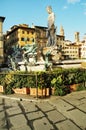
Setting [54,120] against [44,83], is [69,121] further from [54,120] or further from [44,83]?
[44,83]

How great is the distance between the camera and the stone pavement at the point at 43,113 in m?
7.13

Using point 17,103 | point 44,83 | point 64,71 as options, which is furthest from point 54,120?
point 64,71

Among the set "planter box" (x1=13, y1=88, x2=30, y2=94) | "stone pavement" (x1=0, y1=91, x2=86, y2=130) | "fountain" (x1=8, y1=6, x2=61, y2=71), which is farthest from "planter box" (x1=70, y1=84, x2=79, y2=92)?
"fountain" (x1=8, y1=6, x2=61, y2=71)

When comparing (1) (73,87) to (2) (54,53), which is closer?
(1) (73,87)

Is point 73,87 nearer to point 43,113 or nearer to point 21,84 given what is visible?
point 21,84

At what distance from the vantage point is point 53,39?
21156 millimetres

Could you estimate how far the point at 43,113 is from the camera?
857 cm

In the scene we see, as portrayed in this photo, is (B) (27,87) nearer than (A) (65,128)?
No

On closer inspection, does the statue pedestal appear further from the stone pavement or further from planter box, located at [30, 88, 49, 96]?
the stone pavement

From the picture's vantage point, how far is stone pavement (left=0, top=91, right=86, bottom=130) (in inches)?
281

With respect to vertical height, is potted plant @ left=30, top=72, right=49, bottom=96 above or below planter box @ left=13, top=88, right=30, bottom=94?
above

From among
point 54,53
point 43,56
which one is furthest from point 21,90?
point 54,53

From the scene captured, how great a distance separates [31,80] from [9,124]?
476 centimetres

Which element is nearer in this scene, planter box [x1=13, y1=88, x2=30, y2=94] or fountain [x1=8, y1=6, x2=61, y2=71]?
planter box [x1=13, y1=88, x2=30, y2=94]
